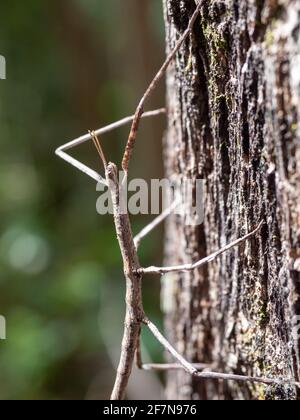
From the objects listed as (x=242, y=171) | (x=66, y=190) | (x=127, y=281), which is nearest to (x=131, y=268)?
(x=127, y=281)

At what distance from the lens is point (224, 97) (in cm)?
146

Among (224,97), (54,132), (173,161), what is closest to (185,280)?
(173,161)

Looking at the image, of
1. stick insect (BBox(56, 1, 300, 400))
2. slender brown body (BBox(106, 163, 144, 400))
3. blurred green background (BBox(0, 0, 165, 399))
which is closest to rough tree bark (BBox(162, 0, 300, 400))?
stick insect (BBox(56, 1, 300, 400))

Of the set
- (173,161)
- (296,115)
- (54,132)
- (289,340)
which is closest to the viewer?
(296,115)

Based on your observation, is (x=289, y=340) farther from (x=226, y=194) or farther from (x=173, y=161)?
(x=173, y=161)

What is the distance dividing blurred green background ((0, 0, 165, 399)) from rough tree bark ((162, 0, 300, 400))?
73.5 inches

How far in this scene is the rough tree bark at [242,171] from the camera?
3.84 feet

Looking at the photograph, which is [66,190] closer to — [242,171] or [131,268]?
[131,268]

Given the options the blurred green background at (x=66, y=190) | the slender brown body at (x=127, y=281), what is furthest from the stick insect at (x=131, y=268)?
the blurred green background at (x=66, y=190)

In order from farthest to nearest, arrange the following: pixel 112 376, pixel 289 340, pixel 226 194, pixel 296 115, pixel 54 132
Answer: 1. pixel 54 132
2. pixel 112 376
3. pixel 226 194
4. pixel 289 340
5. pixel 296 115

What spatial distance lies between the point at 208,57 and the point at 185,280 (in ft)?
3.21

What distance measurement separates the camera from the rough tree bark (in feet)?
3.84

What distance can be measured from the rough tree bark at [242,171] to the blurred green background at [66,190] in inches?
Result: 73.5

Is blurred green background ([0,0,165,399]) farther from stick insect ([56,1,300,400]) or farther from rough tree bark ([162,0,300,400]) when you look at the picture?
rough tree bark ([162,0,300,400])
